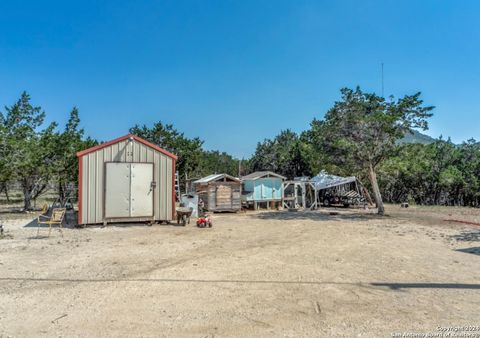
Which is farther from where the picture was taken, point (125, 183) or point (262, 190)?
point (262, 190)

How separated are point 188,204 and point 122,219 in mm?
4240

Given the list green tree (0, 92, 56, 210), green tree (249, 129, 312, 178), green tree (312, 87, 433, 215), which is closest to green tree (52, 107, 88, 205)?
green tree (0, 92, 56, 210)

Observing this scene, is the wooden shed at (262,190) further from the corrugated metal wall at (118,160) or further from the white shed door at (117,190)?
the white shed door at (117,190)

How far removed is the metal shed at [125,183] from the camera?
38.9 ft

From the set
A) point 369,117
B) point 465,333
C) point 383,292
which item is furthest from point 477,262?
point 369,117

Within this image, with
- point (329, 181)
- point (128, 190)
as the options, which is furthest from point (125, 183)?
point (329, 181)

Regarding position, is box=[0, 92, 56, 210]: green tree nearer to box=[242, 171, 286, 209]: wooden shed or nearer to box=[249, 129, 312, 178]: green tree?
box=[242, 171, 286, 209]: wooden shed

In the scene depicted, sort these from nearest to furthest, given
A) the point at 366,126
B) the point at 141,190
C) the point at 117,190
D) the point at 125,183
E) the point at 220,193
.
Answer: the point at 117,190
the point at 125,183
the point at 141,190
the point at 366,126
the point at 220,193

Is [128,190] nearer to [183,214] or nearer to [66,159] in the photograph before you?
[183,214]

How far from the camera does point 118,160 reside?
40.6 ft

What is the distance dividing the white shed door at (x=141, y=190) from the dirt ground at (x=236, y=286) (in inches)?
128

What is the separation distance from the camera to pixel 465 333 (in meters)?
3.51

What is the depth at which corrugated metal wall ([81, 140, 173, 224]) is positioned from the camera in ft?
38.9

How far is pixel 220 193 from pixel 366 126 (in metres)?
9.09
